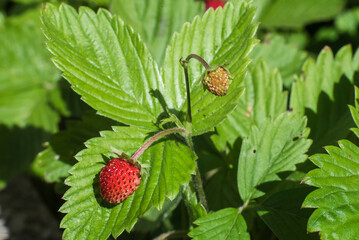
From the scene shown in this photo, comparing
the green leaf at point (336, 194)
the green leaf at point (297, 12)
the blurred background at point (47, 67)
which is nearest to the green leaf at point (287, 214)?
the green leaf at point (336, 194)

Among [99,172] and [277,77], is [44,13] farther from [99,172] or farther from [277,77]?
[277,77]

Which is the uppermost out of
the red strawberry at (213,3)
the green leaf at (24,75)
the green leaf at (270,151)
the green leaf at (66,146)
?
the green leaf at (24,75)

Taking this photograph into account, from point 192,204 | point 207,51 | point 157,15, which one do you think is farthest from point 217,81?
point 157,15

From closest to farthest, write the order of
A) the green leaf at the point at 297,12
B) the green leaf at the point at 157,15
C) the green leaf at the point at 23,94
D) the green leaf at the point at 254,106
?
the green leaf at the point at 254,106 → the green leaf at the point at 157,15 → the green leaf at the point at 23,94 → the green leaf at the point at 297,12

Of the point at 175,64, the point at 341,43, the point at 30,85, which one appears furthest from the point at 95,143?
the point at 341,43

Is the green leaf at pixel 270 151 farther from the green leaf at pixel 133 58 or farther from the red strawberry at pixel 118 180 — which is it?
the red strawberry at pixel 118 180

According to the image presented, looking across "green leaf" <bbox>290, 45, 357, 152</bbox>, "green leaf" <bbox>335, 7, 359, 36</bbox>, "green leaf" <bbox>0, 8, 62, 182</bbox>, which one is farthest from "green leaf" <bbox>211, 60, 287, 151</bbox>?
"green leaf" <bbox>335, 7, 359, 36</bbox>

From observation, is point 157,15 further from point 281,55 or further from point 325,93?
point 325,93
